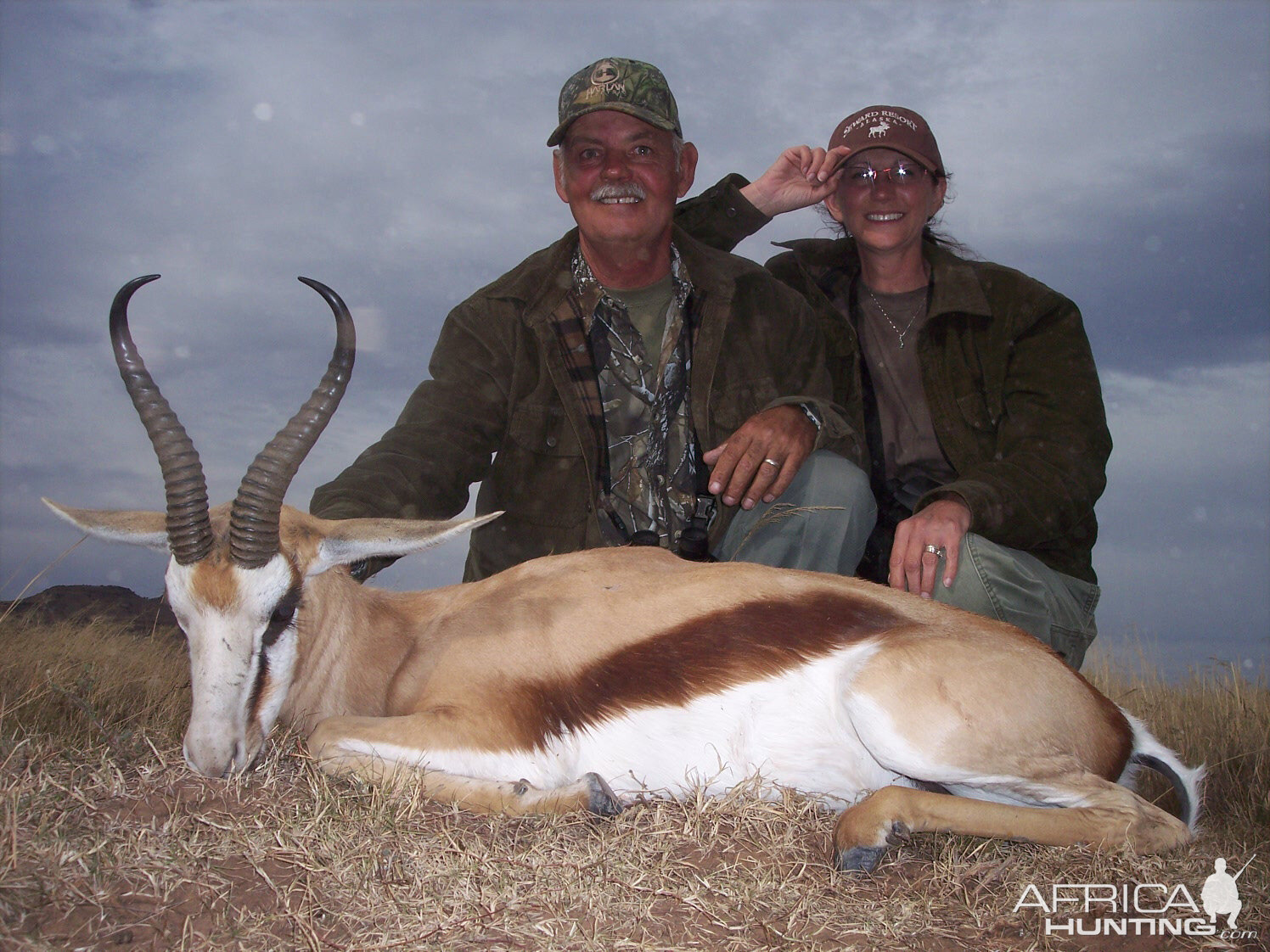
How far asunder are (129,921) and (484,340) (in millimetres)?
3923

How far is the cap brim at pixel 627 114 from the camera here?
5500 mm

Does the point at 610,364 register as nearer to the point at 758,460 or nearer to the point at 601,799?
the point at 758,460

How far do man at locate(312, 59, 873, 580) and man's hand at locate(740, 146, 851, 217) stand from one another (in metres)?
0.87

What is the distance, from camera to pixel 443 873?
2.63 m

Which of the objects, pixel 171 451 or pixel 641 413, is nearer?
pixel 171 451

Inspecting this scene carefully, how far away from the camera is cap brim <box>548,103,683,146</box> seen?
217 inches

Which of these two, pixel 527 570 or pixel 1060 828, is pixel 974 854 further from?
pixel 527 570

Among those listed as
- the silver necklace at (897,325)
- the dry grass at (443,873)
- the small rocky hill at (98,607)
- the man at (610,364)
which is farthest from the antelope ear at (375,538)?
the small rocky hill at (98,607)

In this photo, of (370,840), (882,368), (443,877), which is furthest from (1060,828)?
(882,368)

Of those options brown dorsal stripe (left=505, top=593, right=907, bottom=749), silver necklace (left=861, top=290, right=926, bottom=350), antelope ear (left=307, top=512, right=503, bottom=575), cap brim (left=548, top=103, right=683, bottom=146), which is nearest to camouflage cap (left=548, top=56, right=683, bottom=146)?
cap brim (left=548, top=103, right=683, bottom=146)

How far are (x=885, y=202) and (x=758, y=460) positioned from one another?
7.49ft

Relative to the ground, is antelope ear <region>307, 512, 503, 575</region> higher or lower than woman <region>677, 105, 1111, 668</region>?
lower

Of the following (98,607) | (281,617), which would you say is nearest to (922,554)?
(281,617)

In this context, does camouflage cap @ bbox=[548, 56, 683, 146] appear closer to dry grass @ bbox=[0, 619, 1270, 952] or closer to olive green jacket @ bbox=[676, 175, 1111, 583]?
olive green jacket @ bbox=[676, 175, 1111, 583]
